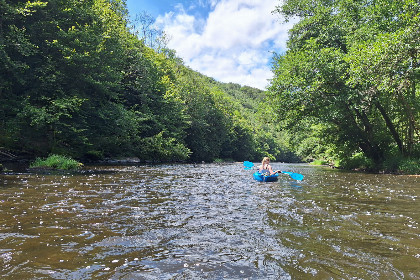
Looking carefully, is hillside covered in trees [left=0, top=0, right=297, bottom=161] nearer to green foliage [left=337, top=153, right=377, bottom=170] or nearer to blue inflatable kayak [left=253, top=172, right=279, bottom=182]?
green foliage [left=337, top=153, right=377, bottom=170]

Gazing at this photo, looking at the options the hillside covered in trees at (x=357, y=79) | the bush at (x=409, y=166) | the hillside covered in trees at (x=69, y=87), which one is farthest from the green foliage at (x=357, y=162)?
the hillside covered in trees at (x=69, y=87)

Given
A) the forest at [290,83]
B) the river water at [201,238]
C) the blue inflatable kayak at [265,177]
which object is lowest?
the river water at [201,238]

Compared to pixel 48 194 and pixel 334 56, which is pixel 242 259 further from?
pixel 334 56

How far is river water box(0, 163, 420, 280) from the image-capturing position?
3232 mm

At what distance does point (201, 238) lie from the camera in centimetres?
448

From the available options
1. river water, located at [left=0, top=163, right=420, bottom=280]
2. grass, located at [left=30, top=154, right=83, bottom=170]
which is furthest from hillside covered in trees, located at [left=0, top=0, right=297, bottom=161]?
river water, located at [left=0, top=163, right=420, bottom=280]

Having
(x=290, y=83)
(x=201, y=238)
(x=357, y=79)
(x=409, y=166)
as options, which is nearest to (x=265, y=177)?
(x=357, y=79)

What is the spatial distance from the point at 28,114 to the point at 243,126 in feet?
167

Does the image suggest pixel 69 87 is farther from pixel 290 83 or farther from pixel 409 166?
pixel 409 166

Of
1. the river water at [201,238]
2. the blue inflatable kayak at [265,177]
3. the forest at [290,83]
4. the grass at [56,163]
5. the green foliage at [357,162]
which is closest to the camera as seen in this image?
the river water at [201,238]

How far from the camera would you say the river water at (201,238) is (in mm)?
3232

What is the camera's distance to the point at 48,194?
25.2 ft

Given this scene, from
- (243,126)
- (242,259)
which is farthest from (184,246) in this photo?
(243,126)

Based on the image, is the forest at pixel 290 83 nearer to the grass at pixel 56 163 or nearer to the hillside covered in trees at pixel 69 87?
the hillside covered in trees at pixel 69 87
